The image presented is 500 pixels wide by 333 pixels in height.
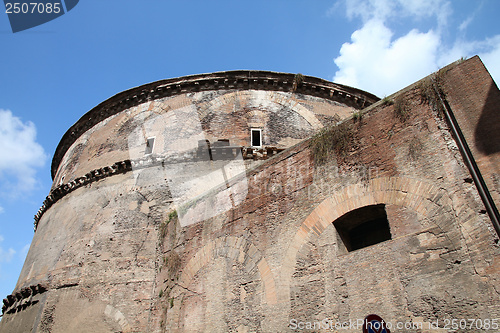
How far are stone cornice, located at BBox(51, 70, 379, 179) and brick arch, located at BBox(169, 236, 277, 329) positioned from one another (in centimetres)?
640

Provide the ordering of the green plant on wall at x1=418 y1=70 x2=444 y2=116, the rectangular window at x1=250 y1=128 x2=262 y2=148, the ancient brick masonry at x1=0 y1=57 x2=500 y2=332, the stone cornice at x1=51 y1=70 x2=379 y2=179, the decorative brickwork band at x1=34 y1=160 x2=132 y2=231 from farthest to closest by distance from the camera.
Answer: the stone cornice at x1=51 y1=70 x2=379 y2=179
the rectangular window at x1=250 y1=128 x2=262 y2=148
the decorative brickwork band at x1=34 y1=160 x2=132 y2=231
the green plant on wall at x1=418 y1=70 x2=444 y2=116
the ancient brick masonry at x1=0 y1=57 x2=500 y2=332

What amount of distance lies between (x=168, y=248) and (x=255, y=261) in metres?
2.59

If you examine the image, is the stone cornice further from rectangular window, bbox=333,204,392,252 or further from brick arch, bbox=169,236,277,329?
rectangular window, bbox=333,204,392,252

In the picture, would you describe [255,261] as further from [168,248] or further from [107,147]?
[107,147]

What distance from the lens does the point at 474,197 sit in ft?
13.9

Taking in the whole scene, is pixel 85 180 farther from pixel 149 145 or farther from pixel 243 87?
pixel 243 87

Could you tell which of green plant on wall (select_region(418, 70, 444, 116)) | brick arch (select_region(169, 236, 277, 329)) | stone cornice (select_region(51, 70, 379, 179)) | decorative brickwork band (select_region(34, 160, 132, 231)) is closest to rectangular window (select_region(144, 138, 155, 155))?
decorative brickwork band (select_region(34, 160, 132, 231))

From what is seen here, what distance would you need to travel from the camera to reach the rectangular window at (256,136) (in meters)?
10.8

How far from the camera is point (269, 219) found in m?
6.20

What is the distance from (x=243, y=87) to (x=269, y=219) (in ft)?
21.6

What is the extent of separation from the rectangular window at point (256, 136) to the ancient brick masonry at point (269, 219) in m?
0.07

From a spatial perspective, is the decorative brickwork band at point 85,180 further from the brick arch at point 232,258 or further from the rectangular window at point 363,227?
the rectangular window at point 363,227

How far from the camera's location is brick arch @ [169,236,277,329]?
5680 mm

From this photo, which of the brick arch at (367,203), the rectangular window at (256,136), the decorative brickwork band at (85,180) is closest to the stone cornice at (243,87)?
the rectangular window at (256,136)
